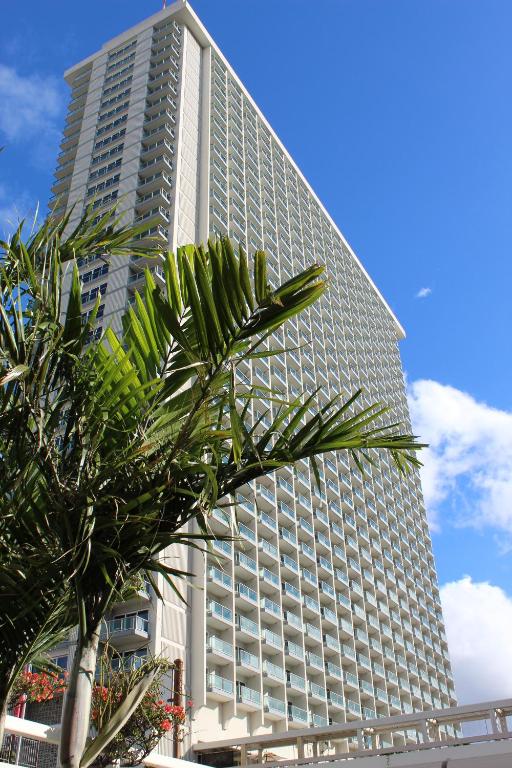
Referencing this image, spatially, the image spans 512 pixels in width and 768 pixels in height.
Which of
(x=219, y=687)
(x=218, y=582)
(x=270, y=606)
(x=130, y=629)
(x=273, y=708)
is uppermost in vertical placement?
(x=270, y=606)

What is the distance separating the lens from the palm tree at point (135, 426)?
4.24 meters

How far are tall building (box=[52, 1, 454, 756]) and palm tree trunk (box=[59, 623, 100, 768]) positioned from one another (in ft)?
106

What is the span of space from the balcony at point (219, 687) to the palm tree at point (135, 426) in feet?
114

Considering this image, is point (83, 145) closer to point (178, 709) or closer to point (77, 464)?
Result: point (178, 709)

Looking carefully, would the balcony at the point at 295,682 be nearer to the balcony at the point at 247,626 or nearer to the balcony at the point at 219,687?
the balcony at the point at 247,626

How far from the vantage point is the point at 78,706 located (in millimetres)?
4020

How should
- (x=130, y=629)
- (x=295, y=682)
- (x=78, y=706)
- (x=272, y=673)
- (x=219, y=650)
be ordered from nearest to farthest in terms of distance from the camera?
(x=78, y=706), (x=130, y=629), (x=219, y=650), (x=272, y=673), (x=295, y=682)

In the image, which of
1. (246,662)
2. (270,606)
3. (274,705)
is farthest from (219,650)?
(270,606)

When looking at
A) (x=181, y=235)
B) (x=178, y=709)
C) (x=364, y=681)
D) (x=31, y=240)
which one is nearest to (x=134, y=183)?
(x=181, y=235)

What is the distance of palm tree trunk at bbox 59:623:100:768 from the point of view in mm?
3930

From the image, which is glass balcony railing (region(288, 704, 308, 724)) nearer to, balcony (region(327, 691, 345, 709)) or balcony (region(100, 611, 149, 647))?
balcony (region(327, 691, 345, 709))

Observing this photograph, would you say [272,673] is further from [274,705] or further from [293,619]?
[293,619]

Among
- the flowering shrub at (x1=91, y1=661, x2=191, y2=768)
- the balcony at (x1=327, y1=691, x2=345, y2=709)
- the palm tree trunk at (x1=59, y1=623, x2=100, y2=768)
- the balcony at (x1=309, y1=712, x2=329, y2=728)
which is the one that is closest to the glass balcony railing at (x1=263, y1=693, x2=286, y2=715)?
the balcony at (x1=309, y1=712, x2=329, y2=728)

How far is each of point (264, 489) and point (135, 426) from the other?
45900 mm
